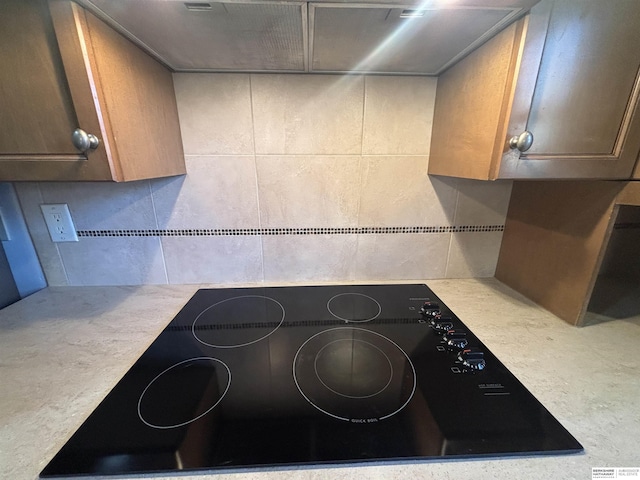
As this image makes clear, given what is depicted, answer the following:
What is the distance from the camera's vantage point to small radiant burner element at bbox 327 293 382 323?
778mm

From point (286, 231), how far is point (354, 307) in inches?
14.3

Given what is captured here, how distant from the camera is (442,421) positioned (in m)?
0.45

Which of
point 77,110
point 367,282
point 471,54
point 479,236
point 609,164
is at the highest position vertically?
point 471,54

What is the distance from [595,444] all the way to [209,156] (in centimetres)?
112

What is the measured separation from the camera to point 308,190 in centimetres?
91

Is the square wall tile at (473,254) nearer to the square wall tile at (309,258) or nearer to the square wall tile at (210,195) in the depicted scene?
the square wall tile at (309,258)

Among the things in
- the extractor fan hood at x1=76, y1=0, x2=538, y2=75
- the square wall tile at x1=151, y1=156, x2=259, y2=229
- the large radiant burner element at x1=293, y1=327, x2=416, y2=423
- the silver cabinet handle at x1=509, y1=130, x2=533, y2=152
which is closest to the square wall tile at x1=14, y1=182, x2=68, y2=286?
the square wall tile at x1=151, y1=156, x2=259, y2=229

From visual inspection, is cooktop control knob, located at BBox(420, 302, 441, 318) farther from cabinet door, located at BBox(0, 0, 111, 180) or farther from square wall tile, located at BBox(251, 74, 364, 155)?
cabinet door, located at BBox(0, 0, 111, 180)

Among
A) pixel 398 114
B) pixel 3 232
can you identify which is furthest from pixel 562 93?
pixel 3 232

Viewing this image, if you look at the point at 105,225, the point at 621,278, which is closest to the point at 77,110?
the point at 105,225

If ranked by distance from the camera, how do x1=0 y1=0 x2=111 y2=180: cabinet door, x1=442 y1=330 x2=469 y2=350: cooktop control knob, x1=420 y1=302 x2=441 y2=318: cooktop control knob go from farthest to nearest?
1. x1=420 y1=302 x2=441 y2=318: cooktop control knob
2. x1=442 y1=330 x2=469 y2=350: cooktop control knob
3. x1=0 y1=0 x2=111 y2=180: cabinet door

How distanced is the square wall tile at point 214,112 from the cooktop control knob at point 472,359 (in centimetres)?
85

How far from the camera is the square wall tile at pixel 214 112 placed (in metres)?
0.80

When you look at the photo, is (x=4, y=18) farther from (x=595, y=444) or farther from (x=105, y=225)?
(x=595, y=444)
